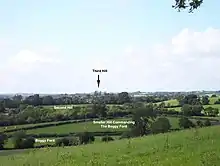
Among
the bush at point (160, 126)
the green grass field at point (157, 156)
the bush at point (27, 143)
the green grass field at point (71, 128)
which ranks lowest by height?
the bush at point (27, 143)

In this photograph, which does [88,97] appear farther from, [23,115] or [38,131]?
[38,131]

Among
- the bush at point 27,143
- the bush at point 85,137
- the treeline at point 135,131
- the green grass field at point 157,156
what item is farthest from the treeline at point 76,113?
the green grass field at point 157,156

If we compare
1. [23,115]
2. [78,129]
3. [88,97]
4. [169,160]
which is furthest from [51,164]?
[88,97]

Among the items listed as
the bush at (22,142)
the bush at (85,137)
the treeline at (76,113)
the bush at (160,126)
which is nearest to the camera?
the bush at (22,142)

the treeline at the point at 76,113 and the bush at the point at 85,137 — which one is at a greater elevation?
the treeline at the point at 76,113

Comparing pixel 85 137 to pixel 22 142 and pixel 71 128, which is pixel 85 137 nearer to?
pixel 22 142

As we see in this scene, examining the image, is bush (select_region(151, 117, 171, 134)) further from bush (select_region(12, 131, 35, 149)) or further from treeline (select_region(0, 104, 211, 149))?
bush (select_region(12, 131, 35, 149))

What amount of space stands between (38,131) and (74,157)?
60.0m

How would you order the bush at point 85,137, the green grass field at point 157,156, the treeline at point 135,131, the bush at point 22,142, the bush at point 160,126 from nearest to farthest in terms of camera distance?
the green grass field at point 157,156, the bush at point 22,142, the treeline at point 135,131, the bush at point 85,137, the bush at point 160,126

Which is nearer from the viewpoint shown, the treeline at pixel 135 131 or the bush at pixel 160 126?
the treeline at pixel 135 131

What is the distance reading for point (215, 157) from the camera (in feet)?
52.3

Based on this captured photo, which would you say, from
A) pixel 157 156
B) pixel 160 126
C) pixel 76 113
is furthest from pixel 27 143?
pixel 157 156

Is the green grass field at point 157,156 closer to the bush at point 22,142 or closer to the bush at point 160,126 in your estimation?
the bush at point 22,142

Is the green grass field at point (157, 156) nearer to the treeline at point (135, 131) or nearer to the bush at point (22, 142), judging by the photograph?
the treeline at point (135, 131)
